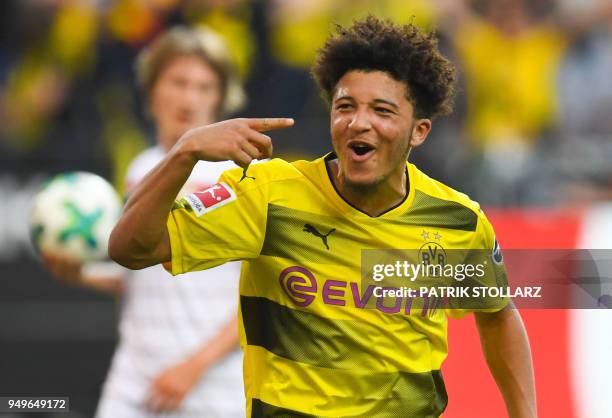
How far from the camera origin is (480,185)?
7977 millimetres

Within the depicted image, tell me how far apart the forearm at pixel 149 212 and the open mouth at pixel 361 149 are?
62cm

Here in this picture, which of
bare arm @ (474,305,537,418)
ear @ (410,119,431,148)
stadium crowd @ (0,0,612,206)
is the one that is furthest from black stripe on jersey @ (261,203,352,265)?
stadium crowd @ (0,0,612,206)

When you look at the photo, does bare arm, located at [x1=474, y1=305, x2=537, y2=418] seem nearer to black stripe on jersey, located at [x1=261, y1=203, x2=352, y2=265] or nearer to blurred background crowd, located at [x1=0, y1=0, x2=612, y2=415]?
black stripe on jersey, located at [x1=261, y1=203, x2=352, y2=265]

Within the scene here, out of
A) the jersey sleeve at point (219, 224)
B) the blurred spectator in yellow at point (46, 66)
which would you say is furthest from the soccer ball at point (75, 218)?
the blurred spectator in yellow at point (46, 66)

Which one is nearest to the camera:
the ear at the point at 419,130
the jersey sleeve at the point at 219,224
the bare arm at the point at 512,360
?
the jersey sleeve at the point at 219,224

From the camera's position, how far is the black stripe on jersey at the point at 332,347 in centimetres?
361

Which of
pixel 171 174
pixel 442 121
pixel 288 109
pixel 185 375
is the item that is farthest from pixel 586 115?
pixel 171 174

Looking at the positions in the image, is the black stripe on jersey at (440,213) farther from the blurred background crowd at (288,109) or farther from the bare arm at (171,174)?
the blurred background crowd at (288,109)

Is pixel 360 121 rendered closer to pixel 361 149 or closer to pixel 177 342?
pixel 361 149

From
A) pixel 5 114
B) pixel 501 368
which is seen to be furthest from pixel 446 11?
pixel 501 368

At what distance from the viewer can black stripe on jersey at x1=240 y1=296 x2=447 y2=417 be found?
11.8 feet

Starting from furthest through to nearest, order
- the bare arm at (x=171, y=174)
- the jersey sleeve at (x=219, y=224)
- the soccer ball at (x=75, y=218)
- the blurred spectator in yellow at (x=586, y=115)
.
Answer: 1. the blurred spectator in yellow at (x=586, y=115)
2. the soccer ball at (x=75, y=218)
3. the jersey sleeve at (x=219, y=224)
4. the bare arm at (x=171, y=174)

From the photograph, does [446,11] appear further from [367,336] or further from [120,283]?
[367,336]

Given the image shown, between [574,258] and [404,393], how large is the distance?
127cm
